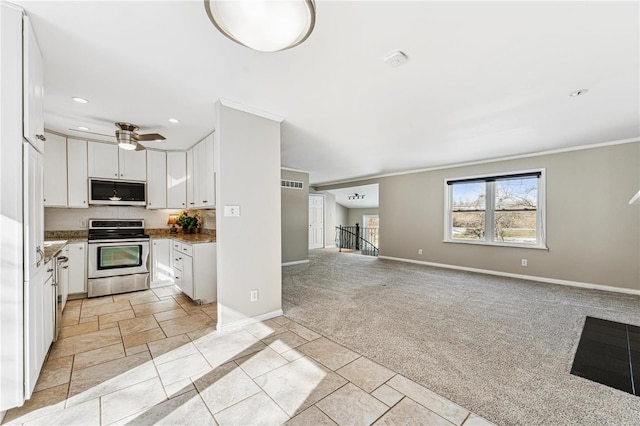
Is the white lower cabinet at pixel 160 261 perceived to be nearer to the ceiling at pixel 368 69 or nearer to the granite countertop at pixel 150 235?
the granite countertop at pixel 150 235

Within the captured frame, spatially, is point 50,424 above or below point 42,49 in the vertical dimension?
below

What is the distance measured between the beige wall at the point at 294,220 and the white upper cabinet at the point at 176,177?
2.51 metres

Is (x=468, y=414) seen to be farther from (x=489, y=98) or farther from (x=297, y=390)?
(x=489, y=98)

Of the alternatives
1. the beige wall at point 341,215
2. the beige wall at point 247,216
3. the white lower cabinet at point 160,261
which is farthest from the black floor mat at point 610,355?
the beige wall at point 341,215

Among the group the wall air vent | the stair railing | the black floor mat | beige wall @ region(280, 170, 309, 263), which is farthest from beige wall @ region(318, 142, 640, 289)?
the stair railing

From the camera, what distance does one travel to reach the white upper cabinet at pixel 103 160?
13.8 feet

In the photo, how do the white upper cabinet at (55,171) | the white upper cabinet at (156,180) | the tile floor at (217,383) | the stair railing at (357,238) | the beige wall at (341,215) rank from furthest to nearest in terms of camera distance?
the beige wall at (341,215) < the stair railing at (357,238) < the white upper cabinet at (156,180) < the white upper cabinet at (55,171) < the tile floor at (217,383)

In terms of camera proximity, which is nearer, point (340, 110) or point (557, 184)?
point (340, 110)

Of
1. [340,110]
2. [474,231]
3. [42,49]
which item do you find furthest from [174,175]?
[474,231]

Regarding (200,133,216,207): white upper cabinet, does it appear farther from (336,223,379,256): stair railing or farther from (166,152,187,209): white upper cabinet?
(336,223,379,256): stair railing

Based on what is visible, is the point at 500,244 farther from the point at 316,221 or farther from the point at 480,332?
the point at 316,221

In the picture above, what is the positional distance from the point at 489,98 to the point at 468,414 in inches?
110

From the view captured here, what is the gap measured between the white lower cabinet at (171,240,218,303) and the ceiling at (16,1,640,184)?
5.50 feet

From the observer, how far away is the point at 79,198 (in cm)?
412
